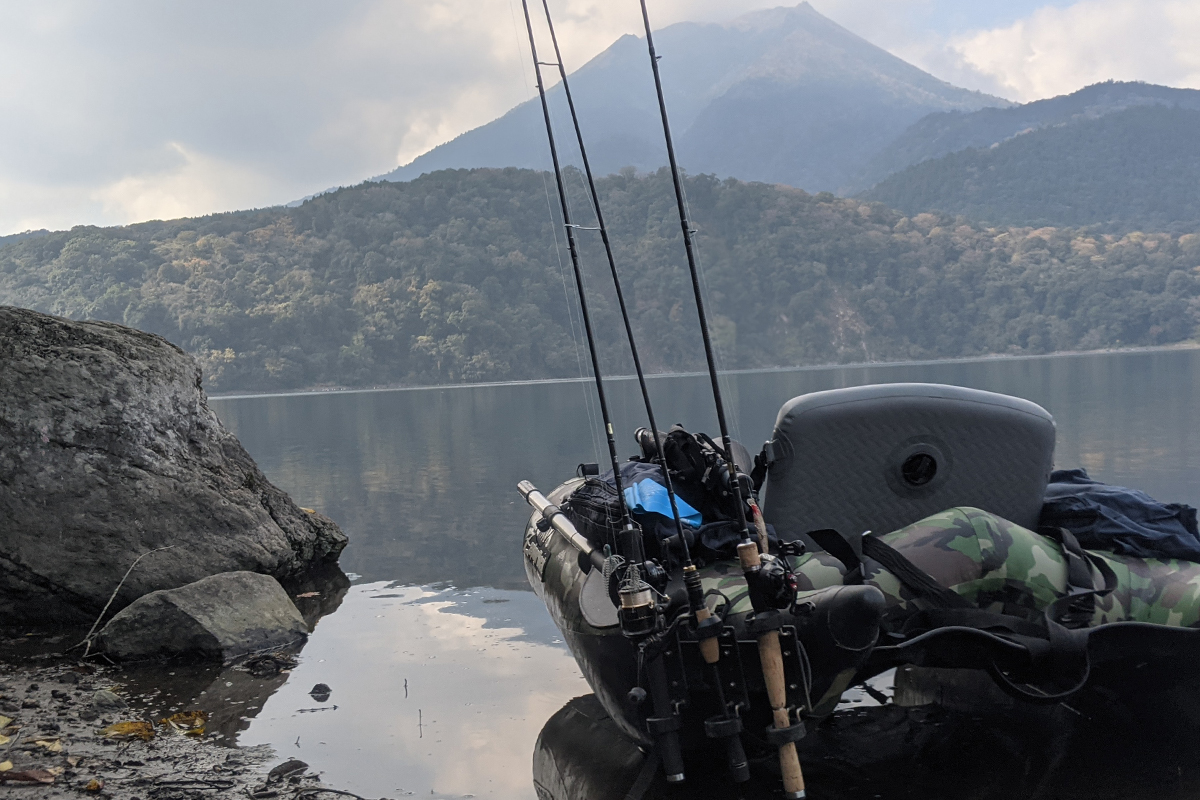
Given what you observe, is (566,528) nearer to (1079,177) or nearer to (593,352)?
(593,352)

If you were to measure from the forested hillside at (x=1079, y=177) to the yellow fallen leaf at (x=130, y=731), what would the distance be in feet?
412

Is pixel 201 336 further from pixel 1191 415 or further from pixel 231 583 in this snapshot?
pixel 231 583

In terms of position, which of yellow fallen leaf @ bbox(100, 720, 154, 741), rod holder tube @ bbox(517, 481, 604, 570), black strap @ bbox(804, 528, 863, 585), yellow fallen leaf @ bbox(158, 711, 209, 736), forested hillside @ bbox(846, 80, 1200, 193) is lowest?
yellow fallen leaf @ bbox(158, 711, 209, 736)

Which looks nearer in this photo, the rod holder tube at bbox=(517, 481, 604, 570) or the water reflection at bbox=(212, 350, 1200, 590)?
the rod holder tube at bbox=(517, 481, 604, 570)

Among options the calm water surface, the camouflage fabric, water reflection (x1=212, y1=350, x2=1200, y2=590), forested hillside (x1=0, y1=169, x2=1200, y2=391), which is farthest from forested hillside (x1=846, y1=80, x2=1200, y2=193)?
the camouflage fabric

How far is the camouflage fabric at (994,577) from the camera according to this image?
12.5ft

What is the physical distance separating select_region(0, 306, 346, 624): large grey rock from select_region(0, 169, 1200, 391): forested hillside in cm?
6711

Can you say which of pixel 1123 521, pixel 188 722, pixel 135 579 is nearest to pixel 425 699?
pixel 188 722

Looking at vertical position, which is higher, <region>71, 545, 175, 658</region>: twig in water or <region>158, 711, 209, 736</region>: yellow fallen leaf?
<region>71, 545, 175, 658</region>: twig in water

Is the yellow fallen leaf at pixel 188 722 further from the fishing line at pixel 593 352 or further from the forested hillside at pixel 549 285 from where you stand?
the forested hillside at pixel 549 285

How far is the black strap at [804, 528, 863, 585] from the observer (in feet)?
12.5

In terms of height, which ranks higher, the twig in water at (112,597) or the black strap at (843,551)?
the black strap at (843,551)

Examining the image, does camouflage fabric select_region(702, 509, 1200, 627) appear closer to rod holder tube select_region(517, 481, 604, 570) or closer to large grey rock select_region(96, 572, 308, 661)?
rod holder tube select_region(517, 481, 604, 570)

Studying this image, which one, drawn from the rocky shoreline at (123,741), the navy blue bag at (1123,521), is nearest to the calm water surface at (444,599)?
the rocky shoreline at (123,741)
